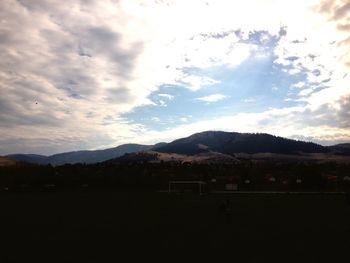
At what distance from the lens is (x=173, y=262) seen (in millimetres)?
19734

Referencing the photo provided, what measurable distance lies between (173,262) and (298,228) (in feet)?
54.5

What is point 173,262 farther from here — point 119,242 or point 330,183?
point 330,183

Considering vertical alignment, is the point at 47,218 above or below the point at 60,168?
below

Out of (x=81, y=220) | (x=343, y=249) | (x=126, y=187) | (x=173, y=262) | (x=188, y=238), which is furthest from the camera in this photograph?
(x=126, y=187)

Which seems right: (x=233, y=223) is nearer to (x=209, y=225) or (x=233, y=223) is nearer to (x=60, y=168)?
(x=209, y=225)

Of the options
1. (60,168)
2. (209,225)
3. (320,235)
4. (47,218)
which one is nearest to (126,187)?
(60,168)

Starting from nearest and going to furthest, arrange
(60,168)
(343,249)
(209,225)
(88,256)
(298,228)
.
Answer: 1. (88,256)
2. (343,249)
3. (298,228)
4. (209,225)
5. (60,168)

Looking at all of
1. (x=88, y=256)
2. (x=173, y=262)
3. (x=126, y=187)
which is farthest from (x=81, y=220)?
(x=126, y=187)

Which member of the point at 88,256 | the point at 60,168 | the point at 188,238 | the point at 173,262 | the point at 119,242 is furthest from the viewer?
the point at 60,168

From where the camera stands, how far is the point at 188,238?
27.6 metres

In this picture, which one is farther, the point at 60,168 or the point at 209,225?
the point at 60,168

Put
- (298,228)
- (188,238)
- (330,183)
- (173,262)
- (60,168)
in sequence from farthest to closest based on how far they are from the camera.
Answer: (60,168) → (330,183) → (298,228) → (188,238) → (173,262)

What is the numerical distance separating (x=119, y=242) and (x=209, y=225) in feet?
37.6

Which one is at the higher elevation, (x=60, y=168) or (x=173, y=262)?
(x=60, y=168)
